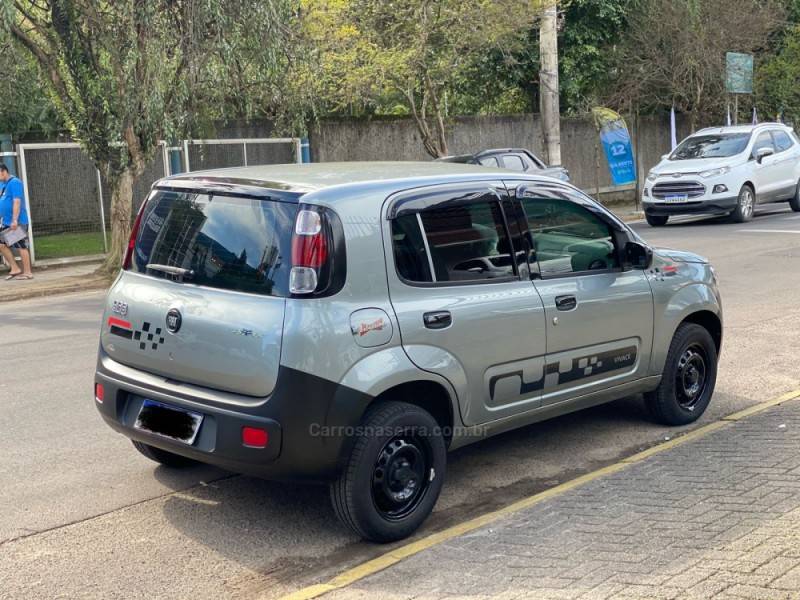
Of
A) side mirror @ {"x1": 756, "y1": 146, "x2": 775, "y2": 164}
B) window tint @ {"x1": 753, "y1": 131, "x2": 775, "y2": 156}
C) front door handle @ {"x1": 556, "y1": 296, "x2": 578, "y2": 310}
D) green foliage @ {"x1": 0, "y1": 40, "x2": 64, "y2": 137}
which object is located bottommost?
front door handle @ {"x1": 556, "y1": 296, "x2": 578, "y2": 310}

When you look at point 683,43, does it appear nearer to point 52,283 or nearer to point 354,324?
point 52,283

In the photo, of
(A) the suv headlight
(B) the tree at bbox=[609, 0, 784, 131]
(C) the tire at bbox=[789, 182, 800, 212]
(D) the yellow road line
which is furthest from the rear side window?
(B) the tree at bbox=[609, 0, 784, 131]

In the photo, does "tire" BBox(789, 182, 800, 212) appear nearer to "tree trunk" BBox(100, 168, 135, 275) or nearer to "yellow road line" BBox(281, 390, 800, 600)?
"tree trunk" BBox(100, 168, 135, 275)

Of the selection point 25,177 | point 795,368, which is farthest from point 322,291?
point 25,177

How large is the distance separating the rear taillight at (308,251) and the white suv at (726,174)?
1665 centimetres

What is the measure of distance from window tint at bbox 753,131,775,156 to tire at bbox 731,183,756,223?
90 centimetres

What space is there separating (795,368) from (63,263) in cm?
1290

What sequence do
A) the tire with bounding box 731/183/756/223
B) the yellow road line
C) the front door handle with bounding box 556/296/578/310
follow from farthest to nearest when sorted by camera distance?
the tire with bounding box 731/183/756/223 → the front door handle with bounding box 556/296/578/310 → the yellow road line

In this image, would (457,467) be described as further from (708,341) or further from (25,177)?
(25,177)

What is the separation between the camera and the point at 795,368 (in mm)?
8297

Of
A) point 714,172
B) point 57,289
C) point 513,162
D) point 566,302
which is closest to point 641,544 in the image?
point 566,302

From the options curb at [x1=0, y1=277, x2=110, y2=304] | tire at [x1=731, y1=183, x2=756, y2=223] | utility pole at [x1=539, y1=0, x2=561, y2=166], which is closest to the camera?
curb at [x1=0, y1=277, x2=110, y2=304]

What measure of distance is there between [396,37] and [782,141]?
880 cm

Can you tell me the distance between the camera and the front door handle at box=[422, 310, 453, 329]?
495 centimetres
